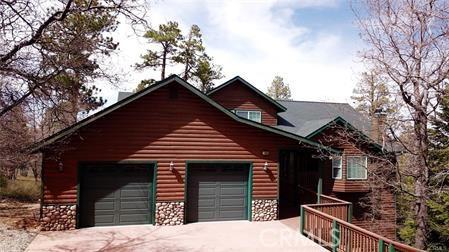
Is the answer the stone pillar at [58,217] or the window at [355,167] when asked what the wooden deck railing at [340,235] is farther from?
the stone pillar at [58,217]

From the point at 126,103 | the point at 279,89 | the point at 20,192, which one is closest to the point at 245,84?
the point at 126,103

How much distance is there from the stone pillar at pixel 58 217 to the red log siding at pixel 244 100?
32.3ft

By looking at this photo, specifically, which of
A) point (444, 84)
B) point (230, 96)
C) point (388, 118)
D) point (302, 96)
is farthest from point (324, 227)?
point (302, 96)

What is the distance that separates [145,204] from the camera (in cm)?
1280

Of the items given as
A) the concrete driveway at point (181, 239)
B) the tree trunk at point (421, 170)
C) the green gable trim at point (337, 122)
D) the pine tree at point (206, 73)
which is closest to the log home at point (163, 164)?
the concrete driveway at point (181, 239)

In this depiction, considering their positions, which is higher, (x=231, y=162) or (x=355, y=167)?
(x=231, y=162)

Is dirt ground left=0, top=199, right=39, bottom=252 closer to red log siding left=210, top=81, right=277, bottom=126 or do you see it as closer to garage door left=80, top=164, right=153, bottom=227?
garage door left=80, top=164, right=153, bottom=227

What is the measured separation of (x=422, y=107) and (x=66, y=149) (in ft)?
40.0

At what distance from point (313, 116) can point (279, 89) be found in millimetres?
31674

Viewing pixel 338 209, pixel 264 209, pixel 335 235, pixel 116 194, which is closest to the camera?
pixel 335 235

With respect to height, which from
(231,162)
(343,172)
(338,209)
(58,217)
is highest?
(231,162)

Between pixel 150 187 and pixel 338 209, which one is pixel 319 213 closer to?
pixel 338 209

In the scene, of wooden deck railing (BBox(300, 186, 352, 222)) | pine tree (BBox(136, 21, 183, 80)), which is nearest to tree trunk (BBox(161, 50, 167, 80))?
pine tree (BBox(136, 21, 183, 80))

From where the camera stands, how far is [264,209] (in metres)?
13.7
